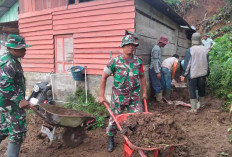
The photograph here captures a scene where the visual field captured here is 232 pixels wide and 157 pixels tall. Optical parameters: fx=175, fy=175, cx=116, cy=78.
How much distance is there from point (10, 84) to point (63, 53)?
169 inches

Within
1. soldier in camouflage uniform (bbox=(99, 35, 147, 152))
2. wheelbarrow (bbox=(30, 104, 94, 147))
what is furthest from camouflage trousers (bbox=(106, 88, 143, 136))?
wheelbarrow (bbox=(30, 104, 94, 147))

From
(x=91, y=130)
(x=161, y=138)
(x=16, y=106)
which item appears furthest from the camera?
(x=91, y=130)

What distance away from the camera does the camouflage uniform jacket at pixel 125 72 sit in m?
3.12

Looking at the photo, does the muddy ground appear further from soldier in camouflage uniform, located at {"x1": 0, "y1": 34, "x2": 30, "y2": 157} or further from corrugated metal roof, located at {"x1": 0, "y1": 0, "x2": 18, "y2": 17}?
corrugated metal roof, located at {"x1": 0, "y1": 0, "x2": 18, "y2": 17}

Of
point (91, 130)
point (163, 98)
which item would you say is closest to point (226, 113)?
point (163, 98)

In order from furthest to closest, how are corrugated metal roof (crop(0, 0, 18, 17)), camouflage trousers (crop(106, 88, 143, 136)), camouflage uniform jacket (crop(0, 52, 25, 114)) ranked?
corrugated metal roof (crop(0, 0, 18, 17))
camouflage trousers (crop(106, 88, 143, 136))
camouflage uniform jacket (crop(0, 52, 25, 114))

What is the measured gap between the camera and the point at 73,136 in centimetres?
360

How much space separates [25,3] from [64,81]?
378 centimetres

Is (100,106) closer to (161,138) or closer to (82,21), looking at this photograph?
(82,21)

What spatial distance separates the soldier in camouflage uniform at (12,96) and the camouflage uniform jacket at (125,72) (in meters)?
1.44

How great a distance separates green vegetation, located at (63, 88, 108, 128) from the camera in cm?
496

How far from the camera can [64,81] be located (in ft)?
21.9

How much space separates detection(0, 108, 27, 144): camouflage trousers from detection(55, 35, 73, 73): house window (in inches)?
158

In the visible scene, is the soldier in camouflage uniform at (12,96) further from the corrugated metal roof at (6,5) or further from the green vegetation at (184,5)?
the green vegetation at (184,5)
